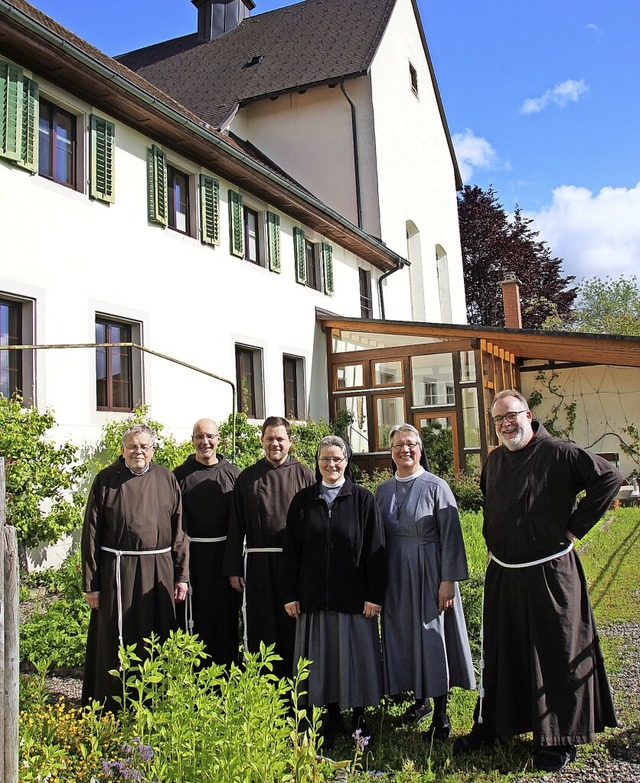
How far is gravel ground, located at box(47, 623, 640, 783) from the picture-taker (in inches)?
149

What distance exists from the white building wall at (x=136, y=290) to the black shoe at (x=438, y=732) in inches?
270

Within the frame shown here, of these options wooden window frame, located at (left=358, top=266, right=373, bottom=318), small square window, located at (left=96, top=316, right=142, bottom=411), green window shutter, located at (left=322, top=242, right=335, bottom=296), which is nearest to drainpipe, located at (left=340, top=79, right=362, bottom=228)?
wooden window frame, located at (left=358, top=266, right=373, bottom=318)

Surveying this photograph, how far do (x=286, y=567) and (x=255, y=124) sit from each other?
788 inches

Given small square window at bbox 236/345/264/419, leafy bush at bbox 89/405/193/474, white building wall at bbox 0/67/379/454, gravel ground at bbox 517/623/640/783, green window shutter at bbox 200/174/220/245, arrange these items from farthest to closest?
small square window at bbox 236/345/264/419, green window shutter at bbox 200/174/220/245, leafy bush at bbox 89/405/193/474, white building wall at bbox 0/67/379/454, gravel ground at bbox 517/623/640/783

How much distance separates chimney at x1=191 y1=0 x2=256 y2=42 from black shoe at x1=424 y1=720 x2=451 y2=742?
87.5ft

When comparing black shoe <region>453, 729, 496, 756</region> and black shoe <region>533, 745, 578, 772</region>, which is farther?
black shoe <region>453, 729, 496, 756</region>

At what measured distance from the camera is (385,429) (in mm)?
16812

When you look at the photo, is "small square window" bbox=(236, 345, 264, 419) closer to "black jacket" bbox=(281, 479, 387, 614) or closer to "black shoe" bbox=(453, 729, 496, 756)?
"black jacket" bbox=(281, 479, 387, 614)

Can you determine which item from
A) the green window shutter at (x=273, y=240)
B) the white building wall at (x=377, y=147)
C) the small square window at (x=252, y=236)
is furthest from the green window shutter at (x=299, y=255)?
the white building wall at (x=377, y=147)

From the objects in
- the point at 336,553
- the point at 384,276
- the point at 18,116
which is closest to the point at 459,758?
the point at 336,553

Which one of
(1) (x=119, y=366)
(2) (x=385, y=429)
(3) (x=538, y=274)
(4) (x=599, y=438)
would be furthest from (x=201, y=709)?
(3) (x=538, y=274)

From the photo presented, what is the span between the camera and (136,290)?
11.4 meters

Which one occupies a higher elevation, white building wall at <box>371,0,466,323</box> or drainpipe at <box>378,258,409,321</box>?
white building wall at <box>371,0,466,323</box>

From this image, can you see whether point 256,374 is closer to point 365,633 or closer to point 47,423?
point 47,423
